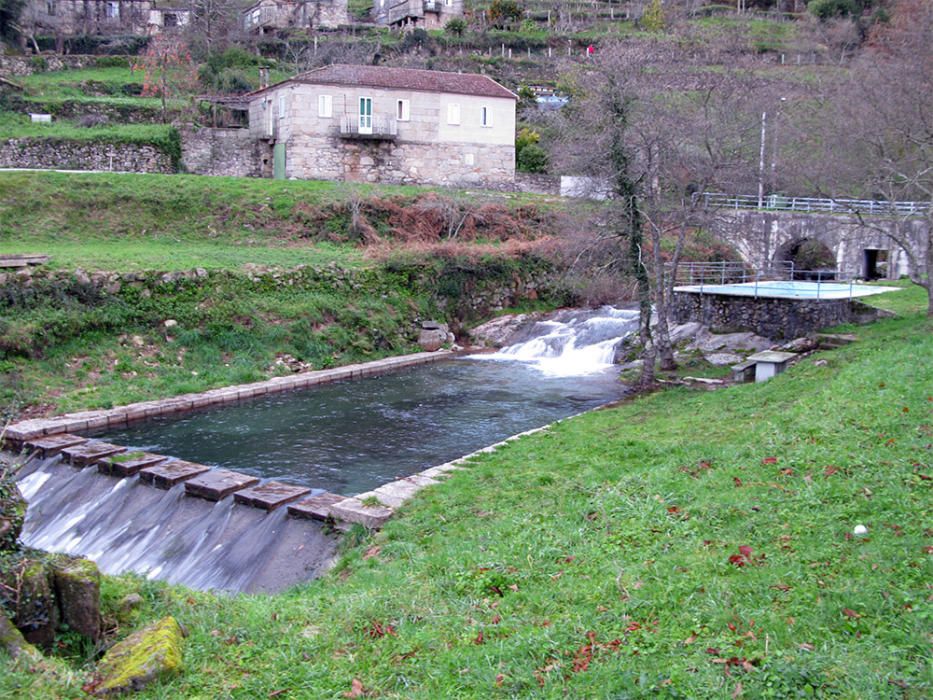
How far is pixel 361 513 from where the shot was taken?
9.21 m

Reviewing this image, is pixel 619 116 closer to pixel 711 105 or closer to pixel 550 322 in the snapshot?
pixel 711 105

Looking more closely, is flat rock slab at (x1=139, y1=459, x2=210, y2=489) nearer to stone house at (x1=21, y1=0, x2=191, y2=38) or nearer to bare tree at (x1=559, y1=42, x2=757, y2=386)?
bare tree at (x1=559, y1=42, x2=757, y2=386)

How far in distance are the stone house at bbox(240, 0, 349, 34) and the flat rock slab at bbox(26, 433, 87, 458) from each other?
48.4m

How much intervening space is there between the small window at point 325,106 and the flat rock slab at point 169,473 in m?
23.2

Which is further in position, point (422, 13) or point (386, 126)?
point (422, 13)

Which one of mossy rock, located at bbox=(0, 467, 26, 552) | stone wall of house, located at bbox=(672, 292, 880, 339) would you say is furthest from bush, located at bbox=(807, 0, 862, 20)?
mossy rock, located at bbox=(0, 467, 26, 552)

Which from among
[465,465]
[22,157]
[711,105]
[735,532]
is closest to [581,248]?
[711,105]

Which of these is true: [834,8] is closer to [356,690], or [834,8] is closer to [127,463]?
→ [127,463]

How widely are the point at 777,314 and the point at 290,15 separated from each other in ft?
164

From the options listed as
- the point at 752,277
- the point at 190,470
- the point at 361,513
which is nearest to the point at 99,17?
the point at 752,277

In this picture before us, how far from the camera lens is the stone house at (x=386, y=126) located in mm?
32062

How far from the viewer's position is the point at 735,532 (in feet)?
21.7

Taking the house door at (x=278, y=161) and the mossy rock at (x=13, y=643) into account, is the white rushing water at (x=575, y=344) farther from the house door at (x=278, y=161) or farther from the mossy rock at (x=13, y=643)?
the mossy rock at (x=13, y=643)

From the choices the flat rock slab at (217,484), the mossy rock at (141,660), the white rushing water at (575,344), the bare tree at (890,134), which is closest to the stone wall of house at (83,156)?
the white rushing water at (575,344)
